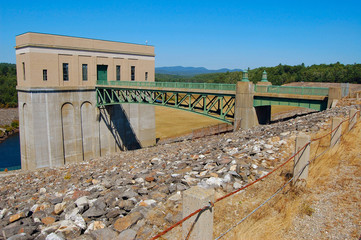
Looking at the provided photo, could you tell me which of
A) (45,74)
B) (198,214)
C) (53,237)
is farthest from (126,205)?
(45,74)

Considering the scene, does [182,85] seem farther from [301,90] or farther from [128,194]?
[128,194]

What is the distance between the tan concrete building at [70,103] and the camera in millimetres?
27062

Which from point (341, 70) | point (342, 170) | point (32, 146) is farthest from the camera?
point (341, 70)

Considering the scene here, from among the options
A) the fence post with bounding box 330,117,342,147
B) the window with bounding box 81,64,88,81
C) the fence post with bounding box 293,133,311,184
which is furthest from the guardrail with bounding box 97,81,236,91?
the fence post with bounding box 293,133,311,184

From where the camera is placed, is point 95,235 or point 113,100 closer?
point 95,235

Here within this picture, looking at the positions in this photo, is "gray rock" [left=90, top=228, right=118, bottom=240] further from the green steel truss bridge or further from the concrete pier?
the green steel truss bridge

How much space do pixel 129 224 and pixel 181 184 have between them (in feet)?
6.95

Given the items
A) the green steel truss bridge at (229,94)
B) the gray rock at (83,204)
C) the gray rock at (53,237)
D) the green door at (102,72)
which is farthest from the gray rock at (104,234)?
the green door at (102,72)

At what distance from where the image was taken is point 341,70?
2817 inches

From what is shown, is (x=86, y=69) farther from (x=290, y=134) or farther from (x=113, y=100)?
(x=290, y=134)

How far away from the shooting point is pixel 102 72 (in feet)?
105

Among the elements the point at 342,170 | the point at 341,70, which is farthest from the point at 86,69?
the point at 341,70

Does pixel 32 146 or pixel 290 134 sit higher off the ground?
pixel 290 134

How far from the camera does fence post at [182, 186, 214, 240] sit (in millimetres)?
3737
